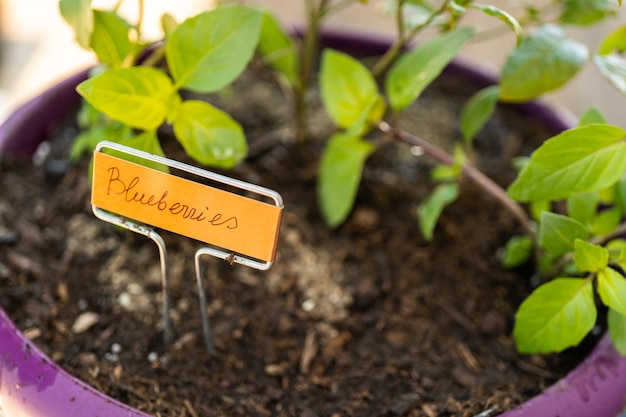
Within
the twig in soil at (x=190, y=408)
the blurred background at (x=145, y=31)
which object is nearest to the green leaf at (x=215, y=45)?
the twig in soil at (x=190, y=408)

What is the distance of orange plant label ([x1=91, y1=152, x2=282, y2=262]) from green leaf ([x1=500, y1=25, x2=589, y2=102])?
0.35 metres

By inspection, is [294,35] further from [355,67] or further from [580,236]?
[580,236]

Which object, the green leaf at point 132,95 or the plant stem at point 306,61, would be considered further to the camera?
the plant stem at point 306,61

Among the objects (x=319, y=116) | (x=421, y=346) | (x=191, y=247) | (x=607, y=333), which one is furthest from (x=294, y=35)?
Result: (x=607, y=333)

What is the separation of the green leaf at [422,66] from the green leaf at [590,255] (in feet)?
0.78

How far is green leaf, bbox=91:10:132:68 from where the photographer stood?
69 cm

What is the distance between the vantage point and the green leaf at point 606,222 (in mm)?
743

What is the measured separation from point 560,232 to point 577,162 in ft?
0.23

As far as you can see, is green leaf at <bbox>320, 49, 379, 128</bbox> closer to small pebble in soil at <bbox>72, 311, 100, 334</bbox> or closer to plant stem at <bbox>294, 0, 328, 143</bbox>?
plant stem at <bbox>294, 0, 328, 143</bbox>

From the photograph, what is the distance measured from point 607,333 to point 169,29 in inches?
23.2

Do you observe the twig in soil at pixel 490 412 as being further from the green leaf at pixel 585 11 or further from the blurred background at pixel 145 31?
the blurred background at pixel 145 31

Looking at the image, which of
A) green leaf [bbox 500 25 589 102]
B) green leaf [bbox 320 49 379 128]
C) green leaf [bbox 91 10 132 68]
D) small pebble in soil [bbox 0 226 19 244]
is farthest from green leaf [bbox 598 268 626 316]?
small pebble in soil [bbox 0 226 19 244]

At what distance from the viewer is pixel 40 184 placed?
932 mm

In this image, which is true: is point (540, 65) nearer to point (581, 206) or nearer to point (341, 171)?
point (581, 206)
